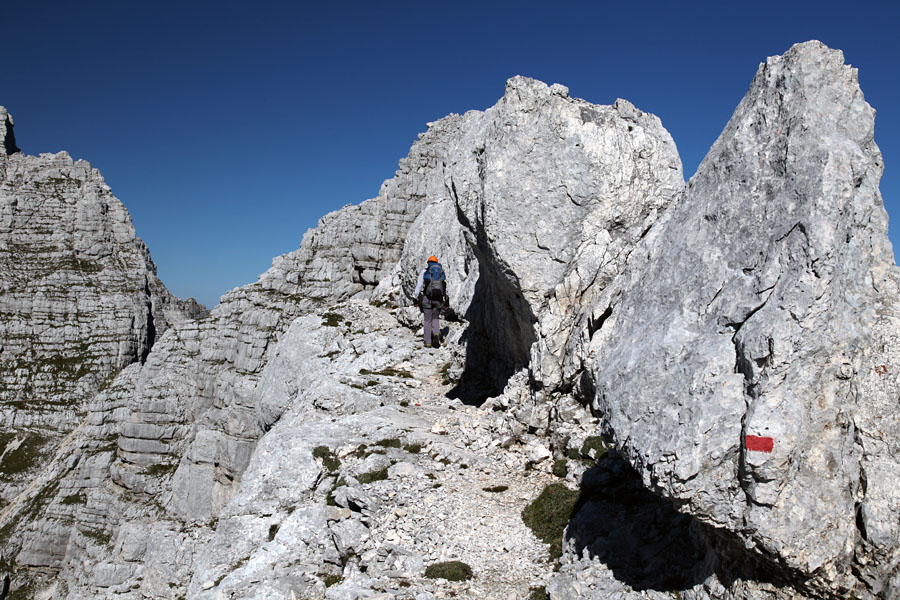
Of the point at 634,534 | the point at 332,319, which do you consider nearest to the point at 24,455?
the point at 332,319

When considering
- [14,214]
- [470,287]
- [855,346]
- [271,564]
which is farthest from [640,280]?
[14,214]

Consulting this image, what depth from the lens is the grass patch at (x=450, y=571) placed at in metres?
12.1

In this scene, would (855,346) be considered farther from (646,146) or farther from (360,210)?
(360,210)

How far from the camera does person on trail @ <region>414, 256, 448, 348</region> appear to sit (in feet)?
96.5

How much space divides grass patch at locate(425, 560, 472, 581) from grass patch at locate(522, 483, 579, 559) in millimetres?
1888

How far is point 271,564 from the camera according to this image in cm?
1421

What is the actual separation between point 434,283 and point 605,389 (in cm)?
1946

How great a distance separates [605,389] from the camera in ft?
33.6

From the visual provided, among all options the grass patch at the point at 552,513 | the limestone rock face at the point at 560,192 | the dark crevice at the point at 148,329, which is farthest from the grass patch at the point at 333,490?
the dark crevice at the point at 148,329

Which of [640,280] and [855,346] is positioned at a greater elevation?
[640,280]

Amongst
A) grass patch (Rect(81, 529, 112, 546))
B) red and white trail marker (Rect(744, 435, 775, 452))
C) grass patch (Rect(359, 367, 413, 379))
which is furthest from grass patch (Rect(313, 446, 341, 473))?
grass patch (Rect(81, 529, 112, 546))

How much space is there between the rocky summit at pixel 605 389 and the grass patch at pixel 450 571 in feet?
0.27

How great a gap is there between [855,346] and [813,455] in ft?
5.42

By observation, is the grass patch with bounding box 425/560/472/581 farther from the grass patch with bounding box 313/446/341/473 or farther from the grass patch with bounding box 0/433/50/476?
the grass patch with bounding box 0/433/50/476
